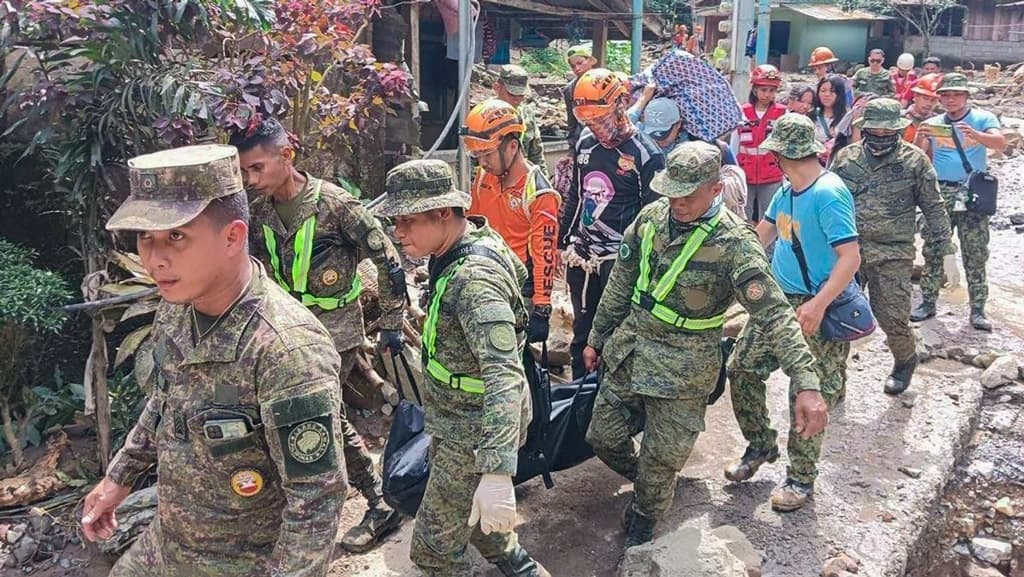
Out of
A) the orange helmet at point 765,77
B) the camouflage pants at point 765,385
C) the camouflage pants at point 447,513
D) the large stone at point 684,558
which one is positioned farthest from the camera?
the orange helmet at point 765,77

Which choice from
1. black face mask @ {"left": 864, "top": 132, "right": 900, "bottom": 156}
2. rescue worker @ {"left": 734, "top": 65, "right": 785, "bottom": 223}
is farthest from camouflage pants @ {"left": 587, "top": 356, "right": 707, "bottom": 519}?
rescue worker @ {"left": 734, "top": 65, "right": 785, "bottom": 223}

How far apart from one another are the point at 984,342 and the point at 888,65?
2820 centimetres

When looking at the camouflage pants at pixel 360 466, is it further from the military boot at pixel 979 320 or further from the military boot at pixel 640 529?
the military boot at pixel 979 320

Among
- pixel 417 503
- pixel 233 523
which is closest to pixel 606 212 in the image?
pixel 417 503

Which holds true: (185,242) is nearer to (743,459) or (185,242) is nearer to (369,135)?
(743,459)

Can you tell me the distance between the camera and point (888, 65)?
31.8 m

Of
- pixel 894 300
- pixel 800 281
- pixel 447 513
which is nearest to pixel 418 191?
pixel 447 513

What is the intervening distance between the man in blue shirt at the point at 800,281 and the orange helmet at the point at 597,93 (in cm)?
92

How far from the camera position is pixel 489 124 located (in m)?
4.47

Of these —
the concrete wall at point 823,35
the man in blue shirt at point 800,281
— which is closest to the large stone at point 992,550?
the man in blue shirt at point 800,281

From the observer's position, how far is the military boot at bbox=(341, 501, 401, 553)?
4.13 m

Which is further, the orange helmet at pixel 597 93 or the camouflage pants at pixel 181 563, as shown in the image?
the orange helmet at pixel 597 93

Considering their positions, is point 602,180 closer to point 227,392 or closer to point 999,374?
point 227,392

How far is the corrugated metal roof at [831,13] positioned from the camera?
30719 mm
